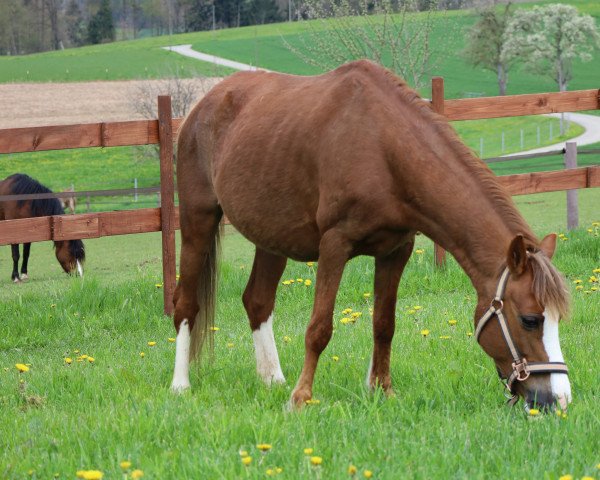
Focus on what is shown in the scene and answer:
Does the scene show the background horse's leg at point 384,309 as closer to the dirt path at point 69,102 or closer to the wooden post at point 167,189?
the wooden post at point 167,189

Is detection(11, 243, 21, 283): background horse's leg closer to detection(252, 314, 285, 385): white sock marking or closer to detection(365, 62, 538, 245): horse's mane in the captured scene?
detection(252, 314, 285, 385): white sock marking

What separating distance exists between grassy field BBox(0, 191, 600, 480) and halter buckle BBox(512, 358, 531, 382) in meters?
0.19

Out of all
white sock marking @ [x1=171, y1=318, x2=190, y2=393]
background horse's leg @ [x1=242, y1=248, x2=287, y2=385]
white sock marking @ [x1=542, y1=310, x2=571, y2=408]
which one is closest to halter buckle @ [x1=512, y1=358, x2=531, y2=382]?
white sock marking @ [x1=542, y1=310, x2=571, y2=408]

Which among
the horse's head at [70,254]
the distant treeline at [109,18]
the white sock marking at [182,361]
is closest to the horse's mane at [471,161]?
the white sock marking at [182,361]

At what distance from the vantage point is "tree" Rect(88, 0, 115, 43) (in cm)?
9181

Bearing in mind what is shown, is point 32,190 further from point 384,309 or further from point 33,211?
point 384,309

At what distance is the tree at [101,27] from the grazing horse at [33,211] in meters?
80.3

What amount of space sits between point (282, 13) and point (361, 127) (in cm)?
9683

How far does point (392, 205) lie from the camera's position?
432 cm

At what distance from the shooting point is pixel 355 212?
435 centimetres

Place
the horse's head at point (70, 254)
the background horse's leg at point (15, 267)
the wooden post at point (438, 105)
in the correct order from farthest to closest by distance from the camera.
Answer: the background horse's leg at point (15, 267)
the horse's head at point (70, 254)
the wooden post at point (438, 105)

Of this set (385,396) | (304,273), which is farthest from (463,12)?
(385,396)

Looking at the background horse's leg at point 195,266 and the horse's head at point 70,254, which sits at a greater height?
the background horse's leg at point 195,266

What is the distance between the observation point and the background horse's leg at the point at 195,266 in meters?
5.65
